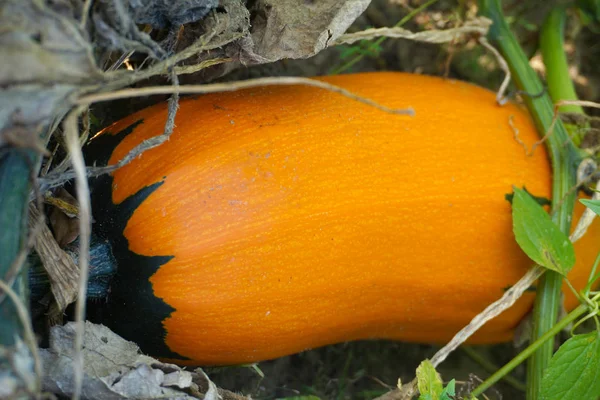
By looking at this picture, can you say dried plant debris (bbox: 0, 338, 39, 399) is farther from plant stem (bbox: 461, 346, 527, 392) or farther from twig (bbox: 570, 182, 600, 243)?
plant stem (bbox: 461, 346, 527, 392)

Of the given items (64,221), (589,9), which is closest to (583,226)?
(589,9)

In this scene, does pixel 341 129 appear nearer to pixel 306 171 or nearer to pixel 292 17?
pixel 306 171

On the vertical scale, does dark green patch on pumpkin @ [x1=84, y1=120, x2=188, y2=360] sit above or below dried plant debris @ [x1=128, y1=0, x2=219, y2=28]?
below

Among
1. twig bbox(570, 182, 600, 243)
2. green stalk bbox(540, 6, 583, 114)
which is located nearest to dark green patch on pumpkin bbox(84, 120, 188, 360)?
twig bbox(570, 182, 600, 243)

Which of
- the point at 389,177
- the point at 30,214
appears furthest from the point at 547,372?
the point at 30,214

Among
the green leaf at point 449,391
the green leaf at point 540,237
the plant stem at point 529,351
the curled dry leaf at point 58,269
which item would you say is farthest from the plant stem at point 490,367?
the curled dry leaf at point 58,269

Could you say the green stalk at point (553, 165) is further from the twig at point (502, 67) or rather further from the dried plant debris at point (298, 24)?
the dried plant debris at point (298, 24)
